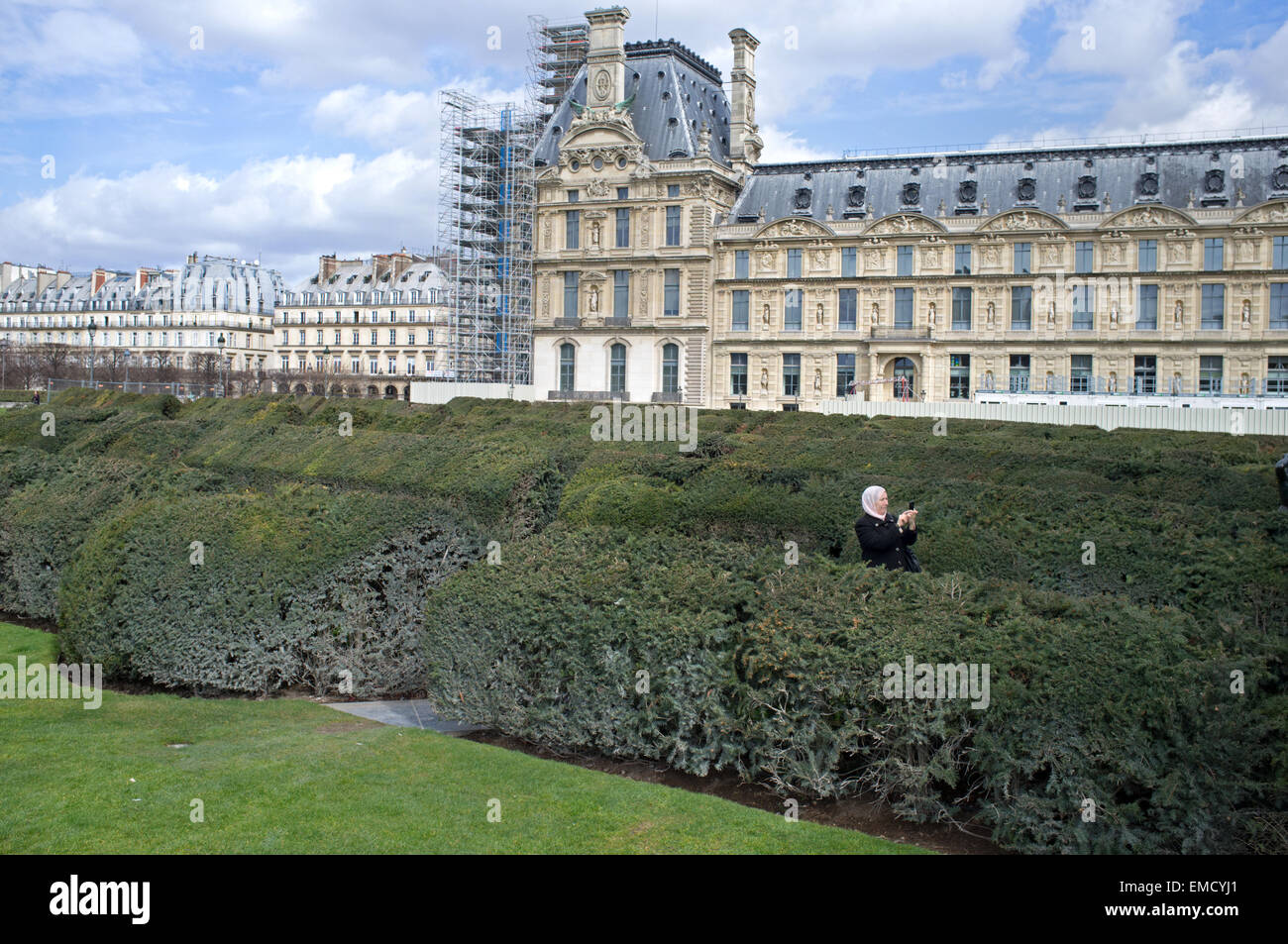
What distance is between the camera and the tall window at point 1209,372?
56.9m

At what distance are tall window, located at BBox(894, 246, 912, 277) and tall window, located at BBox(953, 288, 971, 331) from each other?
9.36ft

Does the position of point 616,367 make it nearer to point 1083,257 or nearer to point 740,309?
point 740,309

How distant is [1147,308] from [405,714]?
56851 mm

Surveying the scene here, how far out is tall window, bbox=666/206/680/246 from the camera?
65.4 m

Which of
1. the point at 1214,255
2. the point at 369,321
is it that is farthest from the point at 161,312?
the point at 1214,255

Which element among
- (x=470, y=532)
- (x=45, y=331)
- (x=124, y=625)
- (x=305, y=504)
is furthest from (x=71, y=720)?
(x=45, y=331)

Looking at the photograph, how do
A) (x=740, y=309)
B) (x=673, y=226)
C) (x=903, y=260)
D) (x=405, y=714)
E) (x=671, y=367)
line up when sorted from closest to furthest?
1. (x=405, y=714)
2. (x=903, y=260)
3. (x=740, y=309)
4. (x=673, y=226)
5. (x=671, y=367)

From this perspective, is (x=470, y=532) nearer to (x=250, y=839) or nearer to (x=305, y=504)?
(x=305, y=504)

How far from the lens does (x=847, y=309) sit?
6306 cm

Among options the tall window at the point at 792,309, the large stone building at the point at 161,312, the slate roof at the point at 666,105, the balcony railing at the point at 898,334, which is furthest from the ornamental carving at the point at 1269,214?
the large stone building at the point at 161,312

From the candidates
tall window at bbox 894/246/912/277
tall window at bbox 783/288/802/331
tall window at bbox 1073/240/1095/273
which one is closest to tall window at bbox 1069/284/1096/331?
tall window at bbox 1073/240/1095/273

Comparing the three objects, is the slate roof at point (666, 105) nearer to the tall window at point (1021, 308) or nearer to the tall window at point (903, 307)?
the tall window at point (903, 307)
